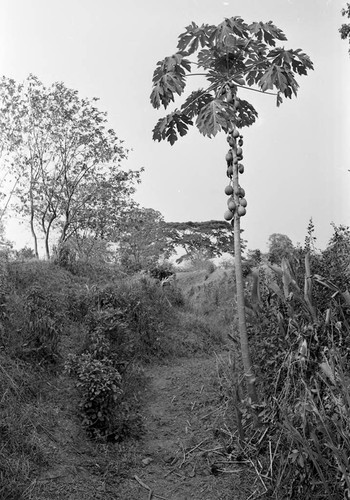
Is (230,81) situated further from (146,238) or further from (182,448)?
(146,238)

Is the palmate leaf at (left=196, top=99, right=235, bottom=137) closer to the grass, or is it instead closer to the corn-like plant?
the corn-like plant

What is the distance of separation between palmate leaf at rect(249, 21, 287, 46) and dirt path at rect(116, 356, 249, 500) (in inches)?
161

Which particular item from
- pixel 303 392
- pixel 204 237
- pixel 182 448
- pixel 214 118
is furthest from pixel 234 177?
pixel 204 237

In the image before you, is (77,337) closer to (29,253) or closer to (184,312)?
(184,312)

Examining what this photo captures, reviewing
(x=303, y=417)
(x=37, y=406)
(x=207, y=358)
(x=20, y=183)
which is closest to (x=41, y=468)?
(x=37, y=406)

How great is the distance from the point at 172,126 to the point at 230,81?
762 millimetres

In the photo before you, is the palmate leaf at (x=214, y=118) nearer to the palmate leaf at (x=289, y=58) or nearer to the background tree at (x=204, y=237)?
the palmate leaf at (x=289, y=58)

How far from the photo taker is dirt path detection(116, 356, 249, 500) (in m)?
3.90

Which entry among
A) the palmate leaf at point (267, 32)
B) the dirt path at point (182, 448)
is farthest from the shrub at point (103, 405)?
the palmate leaf at point (267, 32)

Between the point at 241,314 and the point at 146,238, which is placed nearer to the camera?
the point at 241,314

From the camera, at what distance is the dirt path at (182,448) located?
12.8ft

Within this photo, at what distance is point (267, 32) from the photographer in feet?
14.7

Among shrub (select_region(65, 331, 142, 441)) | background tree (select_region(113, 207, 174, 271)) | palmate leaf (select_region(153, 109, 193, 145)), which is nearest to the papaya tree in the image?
palmate leaf (select_region(153, 109, 193, 145))

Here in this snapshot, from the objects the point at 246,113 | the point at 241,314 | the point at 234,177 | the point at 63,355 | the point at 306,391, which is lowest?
the point at 63,355
